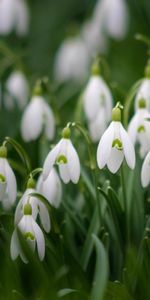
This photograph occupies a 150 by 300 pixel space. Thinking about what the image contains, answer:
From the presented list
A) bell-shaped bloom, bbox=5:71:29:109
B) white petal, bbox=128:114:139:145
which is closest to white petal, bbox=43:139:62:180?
white petal, bbox=128:114:139:145

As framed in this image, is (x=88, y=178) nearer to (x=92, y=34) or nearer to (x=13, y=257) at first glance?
(x=13, y=257)

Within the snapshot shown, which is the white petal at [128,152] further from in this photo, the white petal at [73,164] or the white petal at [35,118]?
the white petal at [35,118]

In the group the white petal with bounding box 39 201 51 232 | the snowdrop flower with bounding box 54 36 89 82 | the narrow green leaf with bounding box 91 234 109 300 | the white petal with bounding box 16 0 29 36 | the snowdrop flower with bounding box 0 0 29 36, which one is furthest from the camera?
the snowdrop flower with bounding box 54 36 89 82

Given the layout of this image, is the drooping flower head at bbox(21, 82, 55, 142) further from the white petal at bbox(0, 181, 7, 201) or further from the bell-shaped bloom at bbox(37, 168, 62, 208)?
the white petal at bbox(0, 181, 7, 201)

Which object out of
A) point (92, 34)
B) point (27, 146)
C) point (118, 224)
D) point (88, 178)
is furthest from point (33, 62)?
point (118, 224)

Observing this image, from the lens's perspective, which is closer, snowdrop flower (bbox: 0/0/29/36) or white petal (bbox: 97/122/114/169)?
white petal (bbox: 97/122/114/169)

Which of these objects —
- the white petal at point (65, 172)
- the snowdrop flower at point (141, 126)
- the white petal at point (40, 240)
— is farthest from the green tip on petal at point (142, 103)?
the white petal at point (40, 240)

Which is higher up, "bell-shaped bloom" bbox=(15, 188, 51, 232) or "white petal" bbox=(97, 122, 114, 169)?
"white petal" bbox=(97, 122, 114, 169)

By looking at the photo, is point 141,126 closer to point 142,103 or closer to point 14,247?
point 142,103
